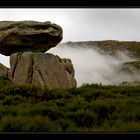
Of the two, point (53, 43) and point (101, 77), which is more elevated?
point (53, 43)

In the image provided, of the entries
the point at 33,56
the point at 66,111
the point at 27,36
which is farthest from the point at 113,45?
the point at 66,111

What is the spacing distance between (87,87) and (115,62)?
7713 cm

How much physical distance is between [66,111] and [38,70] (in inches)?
472

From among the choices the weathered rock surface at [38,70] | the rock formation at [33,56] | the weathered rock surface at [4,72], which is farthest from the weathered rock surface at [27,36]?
the weathered rock surface at [4,72]

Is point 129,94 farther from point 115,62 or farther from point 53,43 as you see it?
point 115,62

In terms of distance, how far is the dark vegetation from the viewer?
924 cm

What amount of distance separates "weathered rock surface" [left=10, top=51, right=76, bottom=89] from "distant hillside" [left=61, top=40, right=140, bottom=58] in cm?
6974

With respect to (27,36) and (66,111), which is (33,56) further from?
(66,111)

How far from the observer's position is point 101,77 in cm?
8050

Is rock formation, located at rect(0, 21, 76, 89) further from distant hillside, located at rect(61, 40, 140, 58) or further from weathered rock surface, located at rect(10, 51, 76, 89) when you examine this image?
distant hillside, located at rect(61, 40, 140, 58)

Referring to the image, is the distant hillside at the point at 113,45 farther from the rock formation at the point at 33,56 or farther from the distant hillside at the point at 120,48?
the rock formation at the point at 33,56

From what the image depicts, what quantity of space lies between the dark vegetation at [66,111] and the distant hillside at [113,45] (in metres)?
78.8

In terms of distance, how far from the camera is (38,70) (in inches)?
931
